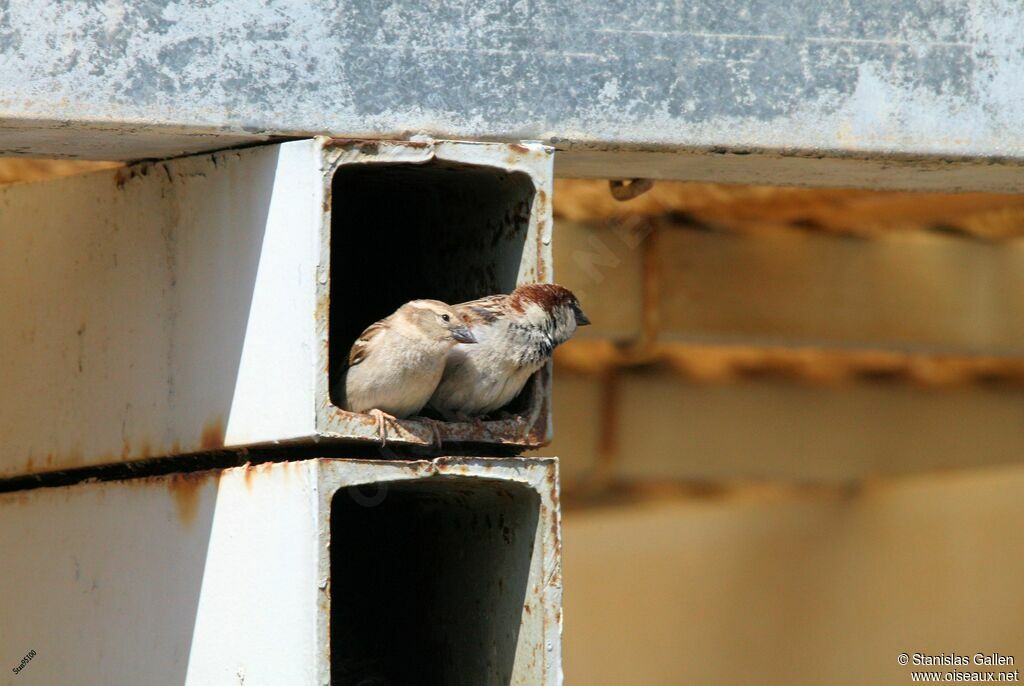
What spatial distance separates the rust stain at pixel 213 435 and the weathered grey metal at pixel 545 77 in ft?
2.02

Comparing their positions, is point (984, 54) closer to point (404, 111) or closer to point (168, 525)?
point (404, 111)

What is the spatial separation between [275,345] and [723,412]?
3.31 meters

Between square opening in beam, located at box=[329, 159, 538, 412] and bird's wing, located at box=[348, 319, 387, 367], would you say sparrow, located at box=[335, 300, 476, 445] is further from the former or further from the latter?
square opening in beam, located at box=[329, 159, 538, 412]

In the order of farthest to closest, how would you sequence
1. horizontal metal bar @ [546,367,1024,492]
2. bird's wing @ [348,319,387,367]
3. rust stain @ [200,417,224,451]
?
horizontal metal bar @ [546,367,1024,492]
bird's wing @ [348,319,387,367]
rust stain @ [200,417,224,451]

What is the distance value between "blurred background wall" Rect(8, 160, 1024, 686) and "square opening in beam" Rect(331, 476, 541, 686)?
6.14ft

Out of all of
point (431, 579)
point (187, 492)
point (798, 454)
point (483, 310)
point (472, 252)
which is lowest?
point (431, 579)

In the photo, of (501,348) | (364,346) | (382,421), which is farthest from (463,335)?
(382,421)

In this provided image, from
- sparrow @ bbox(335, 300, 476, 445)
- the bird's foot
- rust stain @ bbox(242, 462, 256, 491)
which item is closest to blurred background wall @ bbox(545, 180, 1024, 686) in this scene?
sparrow @ bbox(335, 300, 476, 445)

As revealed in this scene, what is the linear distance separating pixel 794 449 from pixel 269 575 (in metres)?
3.54

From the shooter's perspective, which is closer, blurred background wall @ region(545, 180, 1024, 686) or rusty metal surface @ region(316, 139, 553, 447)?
rusty metal surface @ region(316, 139, 553, 447)

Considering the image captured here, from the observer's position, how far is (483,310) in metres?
4.11

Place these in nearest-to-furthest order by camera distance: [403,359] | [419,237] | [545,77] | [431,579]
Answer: [545,77] < [403,359] < [431,579] < [419,237]

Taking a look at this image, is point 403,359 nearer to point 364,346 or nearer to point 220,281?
Result: point 364,346

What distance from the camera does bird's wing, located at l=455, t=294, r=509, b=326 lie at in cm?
408
